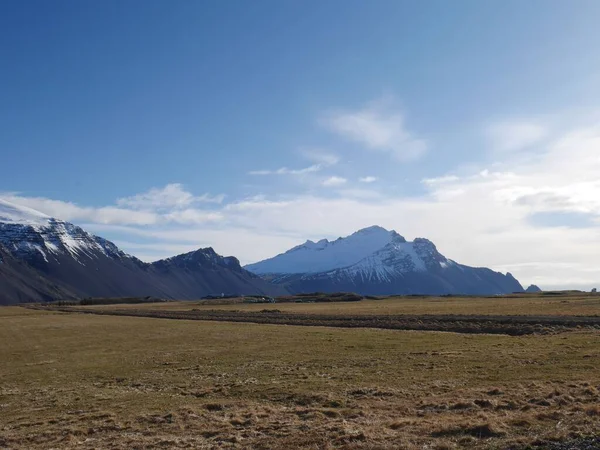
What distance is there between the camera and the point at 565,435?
16.9 metres

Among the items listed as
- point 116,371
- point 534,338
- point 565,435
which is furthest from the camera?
point 534,338

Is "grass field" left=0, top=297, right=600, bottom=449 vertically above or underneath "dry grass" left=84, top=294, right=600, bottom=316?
underneath

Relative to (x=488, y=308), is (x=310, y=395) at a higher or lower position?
lower

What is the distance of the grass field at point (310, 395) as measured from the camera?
1914cm

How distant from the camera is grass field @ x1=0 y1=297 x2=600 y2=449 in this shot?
19.1 meters

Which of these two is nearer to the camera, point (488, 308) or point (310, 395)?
point (310, 395)

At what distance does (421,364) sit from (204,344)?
25.4 m

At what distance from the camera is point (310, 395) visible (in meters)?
26.4

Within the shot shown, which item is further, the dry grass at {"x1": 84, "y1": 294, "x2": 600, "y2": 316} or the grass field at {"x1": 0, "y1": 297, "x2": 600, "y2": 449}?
the dry grass at {"x1": 84, "y1": 294, "x2": 600, "y2": 316}

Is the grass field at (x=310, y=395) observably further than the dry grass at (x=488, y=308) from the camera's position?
No

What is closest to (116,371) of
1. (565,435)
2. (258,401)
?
(258,401)

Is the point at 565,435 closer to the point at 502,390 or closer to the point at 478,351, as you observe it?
the point at 502,390

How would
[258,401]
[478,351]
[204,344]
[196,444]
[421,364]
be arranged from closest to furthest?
1. [196,444]
2. [258,401]
3. [421,364]
4. [478,351]
5. [204,344]

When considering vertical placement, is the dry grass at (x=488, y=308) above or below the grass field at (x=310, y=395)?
above
